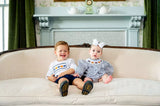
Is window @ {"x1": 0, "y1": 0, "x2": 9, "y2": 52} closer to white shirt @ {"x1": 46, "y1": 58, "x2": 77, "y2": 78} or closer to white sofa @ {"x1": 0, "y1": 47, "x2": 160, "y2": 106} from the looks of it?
white sofa @ {"x1": 0, "y1": 47, "x2": 160, "y2": 106}

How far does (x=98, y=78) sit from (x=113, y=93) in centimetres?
57

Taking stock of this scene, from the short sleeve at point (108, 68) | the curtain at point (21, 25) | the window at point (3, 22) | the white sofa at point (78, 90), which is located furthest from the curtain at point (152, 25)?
the window at point (3, 22)

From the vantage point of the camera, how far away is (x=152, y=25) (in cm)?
374

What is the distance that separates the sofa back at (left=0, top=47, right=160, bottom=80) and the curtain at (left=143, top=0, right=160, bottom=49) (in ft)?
4.32

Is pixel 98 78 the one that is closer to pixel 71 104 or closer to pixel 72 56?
pixel 72 56

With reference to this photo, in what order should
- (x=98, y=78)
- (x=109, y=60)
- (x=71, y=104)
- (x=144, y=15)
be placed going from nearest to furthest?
1. (x=71, y=104)
2. (x=98, y=78)
3. (x=109, y=60)
4. (x=144, y=15)

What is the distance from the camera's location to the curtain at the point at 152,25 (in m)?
3.60

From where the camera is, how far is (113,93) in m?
1.60

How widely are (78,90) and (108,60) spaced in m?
0.79

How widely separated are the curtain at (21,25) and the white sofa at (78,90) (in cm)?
133

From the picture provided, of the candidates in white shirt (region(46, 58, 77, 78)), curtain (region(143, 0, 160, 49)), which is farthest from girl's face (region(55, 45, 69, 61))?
curtain (region(143, 0, 160, 49))

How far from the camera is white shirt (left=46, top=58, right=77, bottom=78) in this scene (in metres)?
2.22

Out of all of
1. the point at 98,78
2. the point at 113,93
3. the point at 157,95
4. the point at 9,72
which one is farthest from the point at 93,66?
the point at 9,72

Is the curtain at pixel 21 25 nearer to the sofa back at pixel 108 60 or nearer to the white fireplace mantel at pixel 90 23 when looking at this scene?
the white fireplace mantel at pixel 90 23
